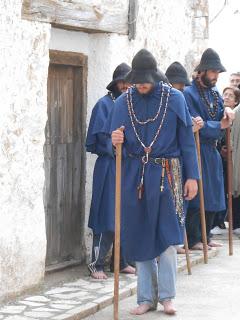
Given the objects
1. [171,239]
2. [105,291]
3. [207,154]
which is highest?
[207,154]

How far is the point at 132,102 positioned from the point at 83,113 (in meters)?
1.67

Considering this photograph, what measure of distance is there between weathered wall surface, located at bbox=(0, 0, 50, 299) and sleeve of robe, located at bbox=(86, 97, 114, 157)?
2.19 ft

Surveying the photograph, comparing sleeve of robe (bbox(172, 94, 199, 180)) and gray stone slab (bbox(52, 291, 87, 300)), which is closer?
sleeve of robe (bbox(172, 94, 199, 180))

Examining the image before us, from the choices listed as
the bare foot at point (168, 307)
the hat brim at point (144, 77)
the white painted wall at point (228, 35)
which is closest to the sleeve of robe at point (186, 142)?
the hat brim at point (144, 77)

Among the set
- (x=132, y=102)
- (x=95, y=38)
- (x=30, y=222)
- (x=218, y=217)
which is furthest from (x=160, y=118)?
(x=218, y=217)

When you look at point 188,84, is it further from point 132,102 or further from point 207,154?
point 132,102

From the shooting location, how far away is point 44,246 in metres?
7.61

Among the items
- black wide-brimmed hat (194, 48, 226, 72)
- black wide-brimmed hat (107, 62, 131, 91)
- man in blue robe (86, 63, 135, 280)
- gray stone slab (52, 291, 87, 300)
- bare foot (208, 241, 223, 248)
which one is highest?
black wide-brimmed hat (194, 48, 226, 72)

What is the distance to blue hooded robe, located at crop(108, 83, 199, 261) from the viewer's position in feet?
22.2

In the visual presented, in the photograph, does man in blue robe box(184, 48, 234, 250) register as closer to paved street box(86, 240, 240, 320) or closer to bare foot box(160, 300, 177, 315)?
paved street box(86, 240, 240, 320)

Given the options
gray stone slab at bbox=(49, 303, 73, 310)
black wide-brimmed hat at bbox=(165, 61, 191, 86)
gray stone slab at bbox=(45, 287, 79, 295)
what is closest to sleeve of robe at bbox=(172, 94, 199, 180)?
gray stone slab at bbox=(49, 303, 73, 310)

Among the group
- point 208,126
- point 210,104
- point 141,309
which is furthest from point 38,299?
point 210,104

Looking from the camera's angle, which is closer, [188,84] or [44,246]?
[44,246]

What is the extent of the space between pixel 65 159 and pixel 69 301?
1.69 metres
